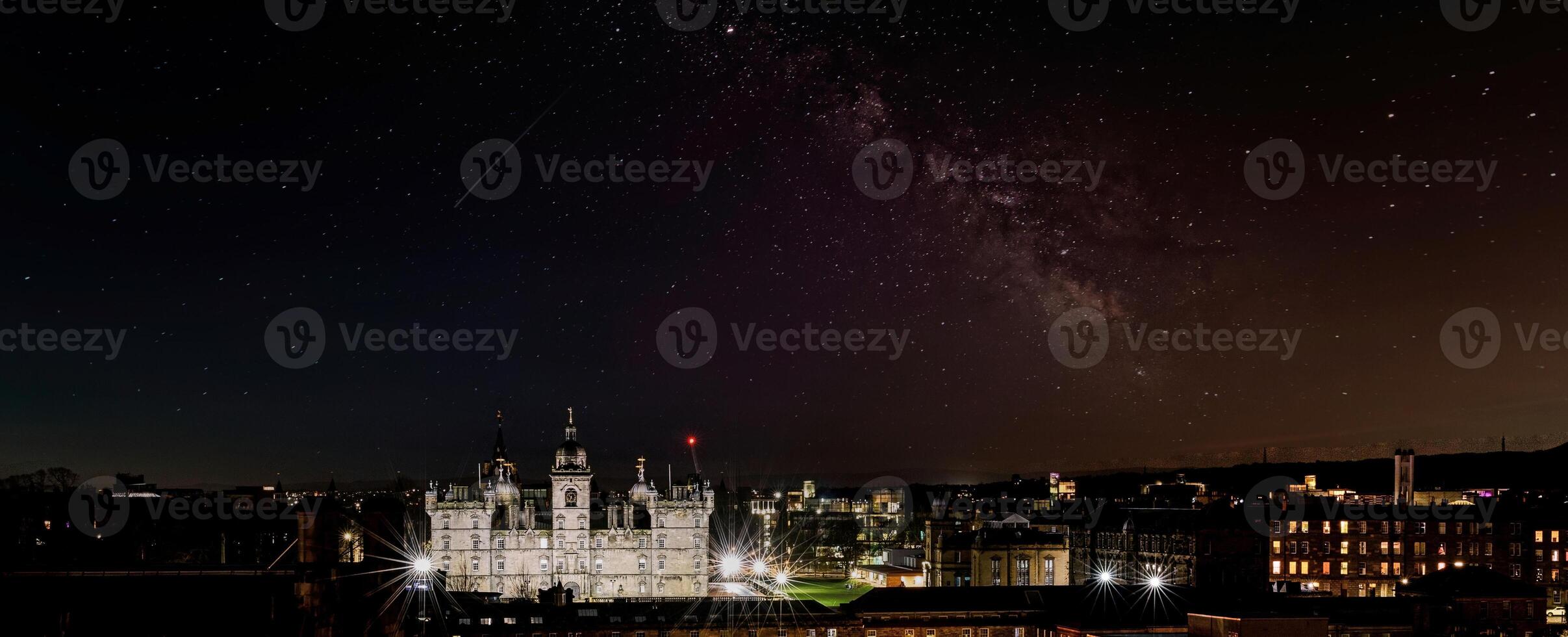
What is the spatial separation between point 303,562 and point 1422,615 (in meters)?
50.0

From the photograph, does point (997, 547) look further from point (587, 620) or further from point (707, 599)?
point (587, 620)

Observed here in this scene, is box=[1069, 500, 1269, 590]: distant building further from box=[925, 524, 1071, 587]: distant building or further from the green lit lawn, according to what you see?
the green lit lawn

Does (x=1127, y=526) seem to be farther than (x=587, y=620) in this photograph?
Yes

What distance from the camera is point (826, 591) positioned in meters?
82.5

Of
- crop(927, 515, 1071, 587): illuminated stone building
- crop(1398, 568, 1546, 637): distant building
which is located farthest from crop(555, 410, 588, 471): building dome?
crop(1398, 568, 1546, 637): distant building

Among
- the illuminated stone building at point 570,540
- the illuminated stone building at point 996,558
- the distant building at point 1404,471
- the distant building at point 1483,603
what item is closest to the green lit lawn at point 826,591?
the illuminated stone building at point 996,558

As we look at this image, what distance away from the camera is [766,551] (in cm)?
12006

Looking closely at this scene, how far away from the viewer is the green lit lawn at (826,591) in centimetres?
7381

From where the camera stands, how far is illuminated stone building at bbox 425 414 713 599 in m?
81.1

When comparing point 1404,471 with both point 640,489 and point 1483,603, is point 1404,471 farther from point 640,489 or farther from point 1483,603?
point 640,489

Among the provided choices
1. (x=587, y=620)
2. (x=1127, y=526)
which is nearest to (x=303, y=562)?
(x=587, y=620)

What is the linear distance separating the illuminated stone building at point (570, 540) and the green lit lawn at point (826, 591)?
24.7ft

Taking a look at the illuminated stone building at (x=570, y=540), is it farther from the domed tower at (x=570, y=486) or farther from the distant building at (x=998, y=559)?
the distant building at (x=998, y=559)

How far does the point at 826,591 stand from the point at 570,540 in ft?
62.5
